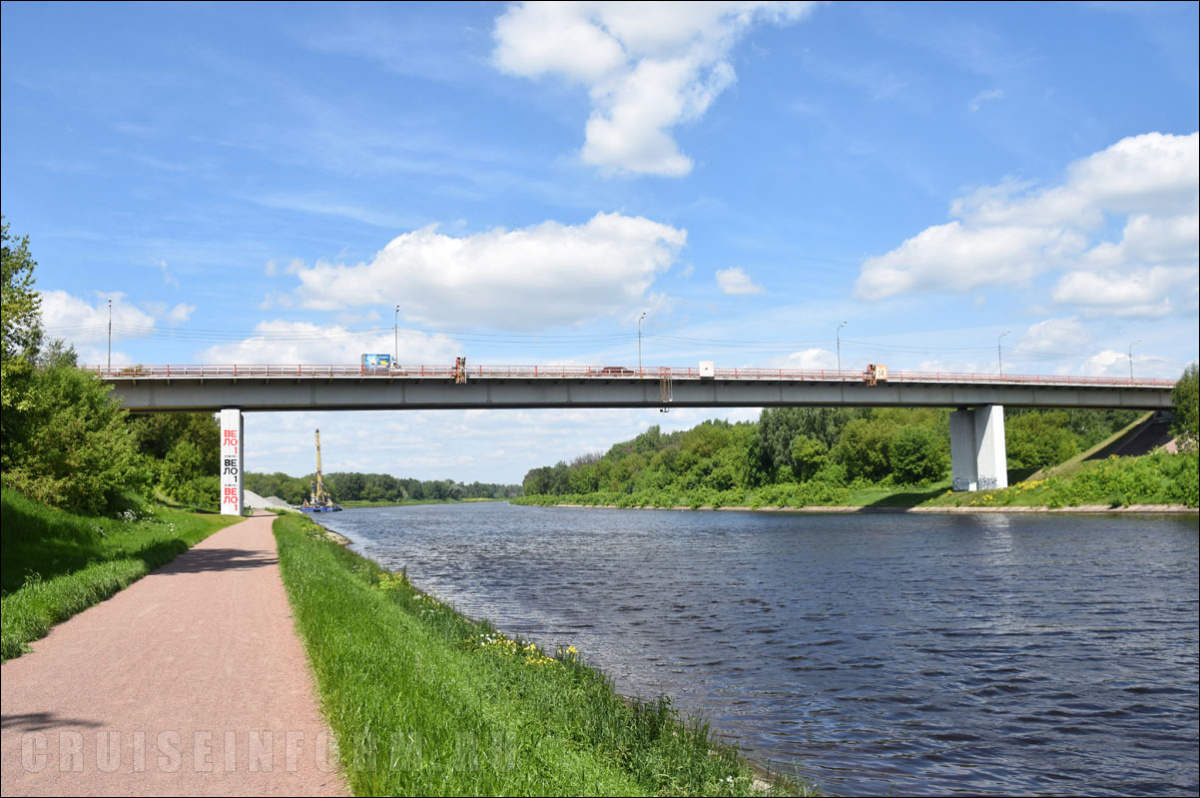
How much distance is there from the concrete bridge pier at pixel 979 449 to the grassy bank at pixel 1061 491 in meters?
1.88

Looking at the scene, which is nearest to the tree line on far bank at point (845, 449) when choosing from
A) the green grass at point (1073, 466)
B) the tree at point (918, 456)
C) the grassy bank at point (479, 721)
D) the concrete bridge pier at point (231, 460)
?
the tree at point (918, 456)

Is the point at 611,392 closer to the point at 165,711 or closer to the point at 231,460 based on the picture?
the point at 231,460

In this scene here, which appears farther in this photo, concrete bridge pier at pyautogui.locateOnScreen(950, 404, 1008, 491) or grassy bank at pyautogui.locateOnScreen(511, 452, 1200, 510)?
concrete bridge pier at pyautogui.locateOnScreen(950, 404, 1008, 491)

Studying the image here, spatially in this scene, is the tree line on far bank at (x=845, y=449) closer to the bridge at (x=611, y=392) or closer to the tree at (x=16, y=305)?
the bridge at (x=611, y=392)

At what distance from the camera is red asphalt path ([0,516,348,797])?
22.5 ft

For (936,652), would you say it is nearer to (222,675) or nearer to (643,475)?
(222,675)

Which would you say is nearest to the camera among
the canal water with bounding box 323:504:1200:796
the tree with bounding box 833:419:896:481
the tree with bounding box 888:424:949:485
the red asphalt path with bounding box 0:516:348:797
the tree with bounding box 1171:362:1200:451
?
the red asphalt path with bounding box 0:516:348:797

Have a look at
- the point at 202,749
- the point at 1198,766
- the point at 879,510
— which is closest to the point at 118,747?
the point at 202,749

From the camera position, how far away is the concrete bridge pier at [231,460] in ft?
210

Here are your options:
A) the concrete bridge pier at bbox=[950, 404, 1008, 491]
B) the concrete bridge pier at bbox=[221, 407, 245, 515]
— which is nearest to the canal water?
the concrete bridge pier at bbox=[221, 407, 245, 515]

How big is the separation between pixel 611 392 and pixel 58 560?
50785 mm

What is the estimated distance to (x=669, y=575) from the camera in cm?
3572

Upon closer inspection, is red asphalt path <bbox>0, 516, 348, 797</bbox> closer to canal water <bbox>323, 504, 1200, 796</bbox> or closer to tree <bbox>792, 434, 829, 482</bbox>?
canal water <bbox>323, 504, 1200, 796</bbox>

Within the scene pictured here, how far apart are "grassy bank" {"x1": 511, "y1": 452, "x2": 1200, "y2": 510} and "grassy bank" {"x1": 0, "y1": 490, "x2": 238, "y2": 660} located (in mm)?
72102
